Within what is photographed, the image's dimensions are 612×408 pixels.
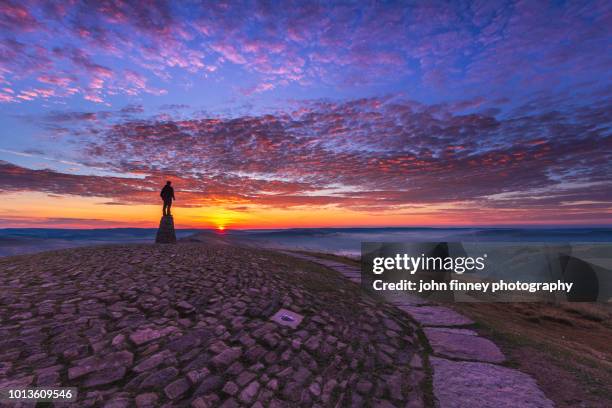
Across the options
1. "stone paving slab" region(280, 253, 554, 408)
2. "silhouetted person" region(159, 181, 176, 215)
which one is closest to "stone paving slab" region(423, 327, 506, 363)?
"stone paving slab" region(280, 253, 554, 408)

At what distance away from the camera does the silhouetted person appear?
1553 cm

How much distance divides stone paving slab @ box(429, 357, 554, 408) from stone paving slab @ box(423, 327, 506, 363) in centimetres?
33

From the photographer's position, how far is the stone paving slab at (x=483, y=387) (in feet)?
11.5

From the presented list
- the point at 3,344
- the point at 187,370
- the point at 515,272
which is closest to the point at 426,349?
the point at 187,370

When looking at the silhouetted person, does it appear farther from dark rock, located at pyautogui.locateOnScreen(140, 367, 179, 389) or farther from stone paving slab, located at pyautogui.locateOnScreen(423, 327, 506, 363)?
stone paving slab, located at pyautogui.locateOnScreen(423, 327, 506, 363)

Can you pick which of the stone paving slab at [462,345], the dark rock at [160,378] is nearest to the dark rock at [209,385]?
the dark rock at [160,378]

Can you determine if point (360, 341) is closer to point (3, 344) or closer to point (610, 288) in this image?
point (3, 344)

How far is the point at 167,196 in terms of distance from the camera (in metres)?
15.6

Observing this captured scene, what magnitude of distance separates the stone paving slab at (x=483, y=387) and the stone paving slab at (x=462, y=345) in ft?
1.07

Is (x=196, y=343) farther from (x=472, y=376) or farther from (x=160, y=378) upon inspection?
(x=472, y=376)

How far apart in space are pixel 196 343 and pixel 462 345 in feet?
15.8

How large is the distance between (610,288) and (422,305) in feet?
56.1

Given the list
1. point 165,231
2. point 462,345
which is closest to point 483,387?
point 462,345

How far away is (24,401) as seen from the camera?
2807 mm
